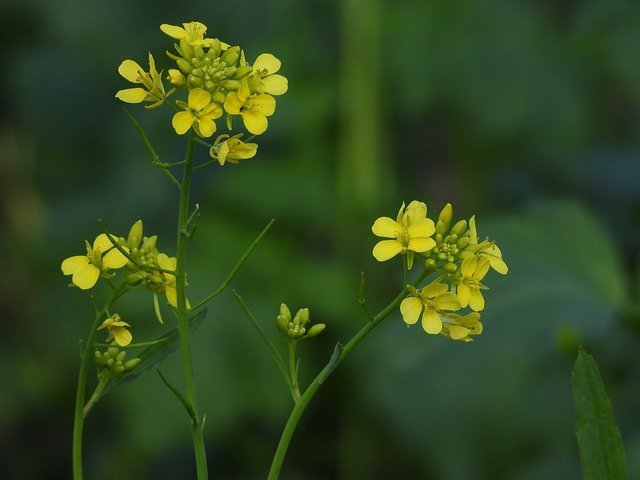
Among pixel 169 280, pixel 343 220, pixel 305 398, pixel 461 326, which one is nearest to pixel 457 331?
pixel 461 326

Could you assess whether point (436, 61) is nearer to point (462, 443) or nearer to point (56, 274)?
point (462, 443)

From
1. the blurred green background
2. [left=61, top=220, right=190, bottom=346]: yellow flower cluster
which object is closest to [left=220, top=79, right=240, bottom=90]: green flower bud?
[left=61, top=220, right=190, bottom=346]: yellow flower cluster

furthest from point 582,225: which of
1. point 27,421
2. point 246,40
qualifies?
point 27,421

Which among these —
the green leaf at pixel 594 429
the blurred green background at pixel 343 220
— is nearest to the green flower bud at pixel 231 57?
the green leaf at pixel 594 429

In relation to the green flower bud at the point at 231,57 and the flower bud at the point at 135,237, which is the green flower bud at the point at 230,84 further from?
the flower bud at the point at 135,237

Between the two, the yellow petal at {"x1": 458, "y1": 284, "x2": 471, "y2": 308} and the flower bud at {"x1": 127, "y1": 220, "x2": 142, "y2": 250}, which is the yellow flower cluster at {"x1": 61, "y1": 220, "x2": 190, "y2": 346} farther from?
the yellow petal at {"x1": 458, "y1": 284, "x2": 471, "y2": 308}

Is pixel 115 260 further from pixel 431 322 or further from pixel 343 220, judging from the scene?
pixel 343 220

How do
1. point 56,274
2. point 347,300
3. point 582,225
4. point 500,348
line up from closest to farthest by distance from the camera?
1. point 500,348
2. point 582,225
3. point 347,300
4. point 56,274
